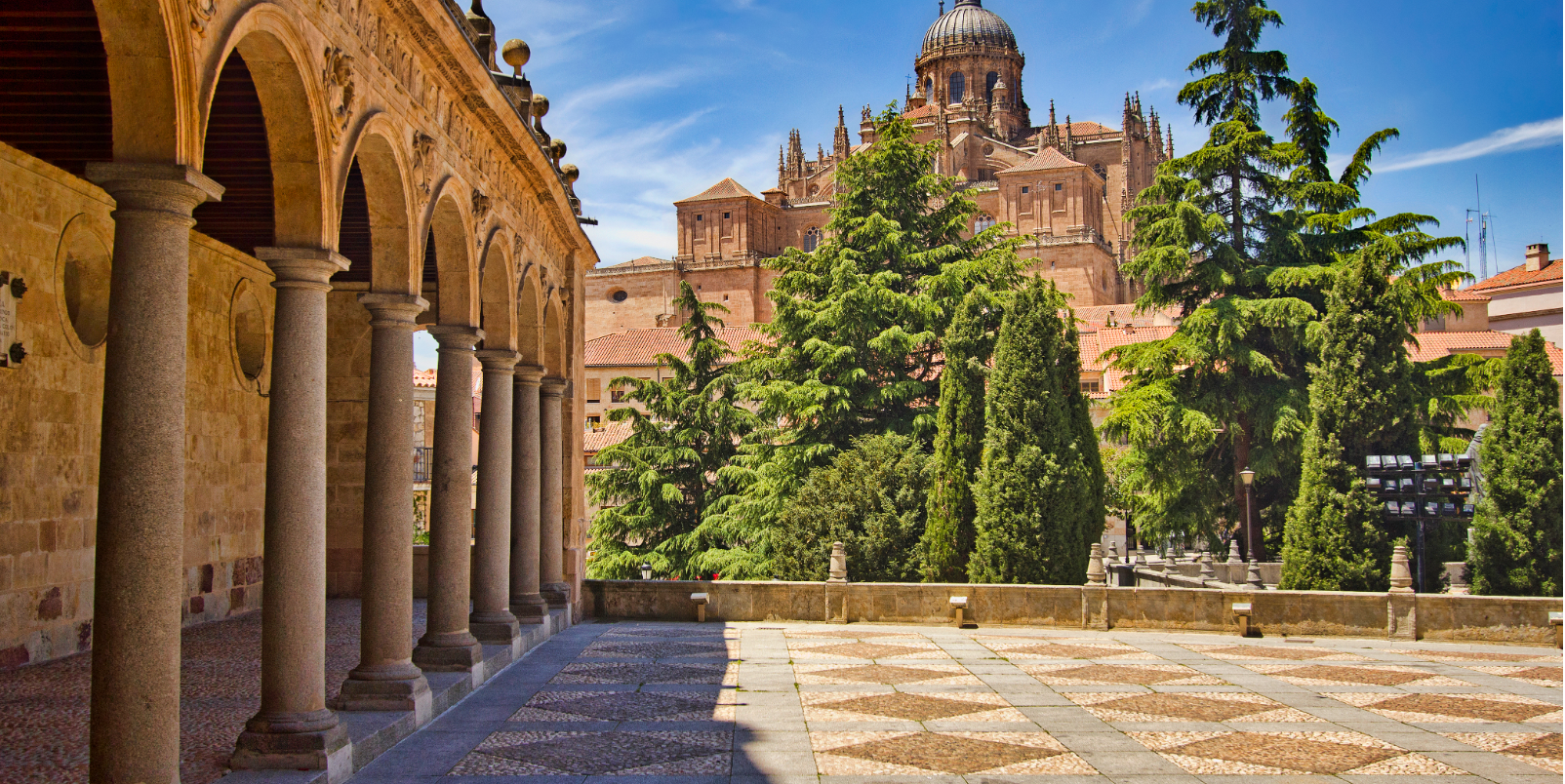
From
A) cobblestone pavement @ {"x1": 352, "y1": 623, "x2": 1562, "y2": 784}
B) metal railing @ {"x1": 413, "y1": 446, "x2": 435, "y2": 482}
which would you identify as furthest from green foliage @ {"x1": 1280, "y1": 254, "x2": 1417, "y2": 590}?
metal railing @ {"x1": 413, "y1": 446, "x2": 435, "y2": 482}

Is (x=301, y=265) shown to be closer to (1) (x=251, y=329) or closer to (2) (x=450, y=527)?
(2) (x=450, y=527)

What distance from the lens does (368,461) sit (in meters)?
8.27

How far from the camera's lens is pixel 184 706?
810 cm

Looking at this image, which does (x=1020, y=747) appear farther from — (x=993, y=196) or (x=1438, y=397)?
(x=993, y=196)

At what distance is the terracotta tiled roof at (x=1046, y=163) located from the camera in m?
70.6

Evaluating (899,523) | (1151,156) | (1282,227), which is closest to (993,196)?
(1151,156)

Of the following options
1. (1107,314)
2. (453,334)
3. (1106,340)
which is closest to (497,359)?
(453,334)

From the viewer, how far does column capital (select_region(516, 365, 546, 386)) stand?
1332 cm

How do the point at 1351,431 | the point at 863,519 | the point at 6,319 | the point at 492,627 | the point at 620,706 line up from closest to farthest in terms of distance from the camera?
the point at 6,319 < the point at 620,706 < the point at 492,627 < the point at 1351,431 < the point at 863,519

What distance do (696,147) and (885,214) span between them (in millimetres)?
8855

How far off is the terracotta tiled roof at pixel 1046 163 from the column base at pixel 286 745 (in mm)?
68592

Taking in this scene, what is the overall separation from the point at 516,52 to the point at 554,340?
3.83 metres

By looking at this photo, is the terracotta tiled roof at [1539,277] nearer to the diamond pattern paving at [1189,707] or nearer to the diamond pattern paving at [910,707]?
the diamond pattern paving at [1189,707]

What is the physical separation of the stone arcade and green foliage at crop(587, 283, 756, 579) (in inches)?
513
